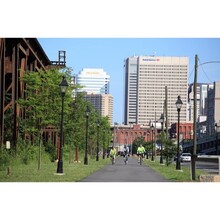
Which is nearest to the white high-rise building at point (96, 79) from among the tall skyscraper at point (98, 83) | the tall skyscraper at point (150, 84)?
the tall skyscraper at point (98, 83)

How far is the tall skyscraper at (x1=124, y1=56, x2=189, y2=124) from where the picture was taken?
1602 centimetres

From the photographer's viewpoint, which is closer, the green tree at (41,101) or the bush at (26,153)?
the bush at (26,153)

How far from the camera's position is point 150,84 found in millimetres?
16625

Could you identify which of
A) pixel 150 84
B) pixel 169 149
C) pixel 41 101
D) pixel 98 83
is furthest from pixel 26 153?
pixel 169 149

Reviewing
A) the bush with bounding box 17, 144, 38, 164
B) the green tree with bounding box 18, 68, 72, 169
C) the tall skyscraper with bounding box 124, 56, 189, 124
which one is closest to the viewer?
the tall skyscraper with bounding box 124, 56, 189, 124

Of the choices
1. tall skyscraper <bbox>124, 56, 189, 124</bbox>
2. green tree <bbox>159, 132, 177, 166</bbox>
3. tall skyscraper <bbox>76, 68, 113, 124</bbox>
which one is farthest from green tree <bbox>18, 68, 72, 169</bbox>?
green tree <bbox>159, 132, 177, 166</bbox>

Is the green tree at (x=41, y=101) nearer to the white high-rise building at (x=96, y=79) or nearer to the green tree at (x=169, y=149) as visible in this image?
the white high-rise building at (x=96, y=79)

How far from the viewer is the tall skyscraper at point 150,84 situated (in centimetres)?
1602

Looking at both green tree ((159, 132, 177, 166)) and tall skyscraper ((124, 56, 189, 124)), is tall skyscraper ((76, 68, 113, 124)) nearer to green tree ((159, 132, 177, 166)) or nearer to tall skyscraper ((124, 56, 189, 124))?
tall skyscraper ((124, 56, 189, 124))

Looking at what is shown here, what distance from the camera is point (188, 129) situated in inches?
744

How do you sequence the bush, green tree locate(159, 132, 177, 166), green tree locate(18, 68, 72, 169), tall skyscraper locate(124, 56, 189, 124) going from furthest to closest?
green tree locate(159, 132, 177, 166) < green tree locate(18, 68, 72, 169) < the bush < tall skyscraper locate(124, 56, 189, 124)

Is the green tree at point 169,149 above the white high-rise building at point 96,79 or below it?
below

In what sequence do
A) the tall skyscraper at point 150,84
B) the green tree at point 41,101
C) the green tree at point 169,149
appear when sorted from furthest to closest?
the green tree at point 169,149 → the green tree at point 41,101 → the tall skyscraper at point 150,84
